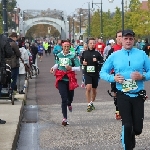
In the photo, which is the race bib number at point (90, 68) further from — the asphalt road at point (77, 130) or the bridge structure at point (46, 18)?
the bridge structure at point (46, 18)

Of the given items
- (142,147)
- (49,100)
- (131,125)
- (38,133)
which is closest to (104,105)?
(49,100)

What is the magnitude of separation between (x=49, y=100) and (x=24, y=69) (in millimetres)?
1301

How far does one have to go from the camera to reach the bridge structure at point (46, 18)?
115m

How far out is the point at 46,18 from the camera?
118 m

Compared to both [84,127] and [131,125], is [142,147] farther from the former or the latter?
[84,127]

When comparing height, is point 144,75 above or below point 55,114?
above

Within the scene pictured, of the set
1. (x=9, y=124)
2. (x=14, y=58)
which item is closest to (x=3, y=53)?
(x=9, y=124)

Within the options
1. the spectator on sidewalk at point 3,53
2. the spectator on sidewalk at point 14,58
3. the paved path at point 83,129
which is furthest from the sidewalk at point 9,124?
the spectator on sidewalk at point 14,58

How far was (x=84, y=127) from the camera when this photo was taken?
10555 millimetres

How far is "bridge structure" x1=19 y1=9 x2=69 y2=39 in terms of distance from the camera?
115 metres

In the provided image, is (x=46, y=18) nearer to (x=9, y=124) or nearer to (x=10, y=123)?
(x=10, y=123)

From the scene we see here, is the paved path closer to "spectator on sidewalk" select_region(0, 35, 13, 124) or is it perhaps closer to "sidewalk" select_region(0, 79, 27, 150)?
"sidewalk" select_region(0, 79, 27, 150)

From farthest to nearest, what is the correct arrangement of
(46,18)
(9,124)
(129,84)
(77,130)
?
(46,18), (77,130), (9,124), (129,84)

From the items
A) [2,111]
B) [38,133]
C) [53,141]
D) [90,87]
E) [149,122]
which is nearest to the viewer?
[53,141]
